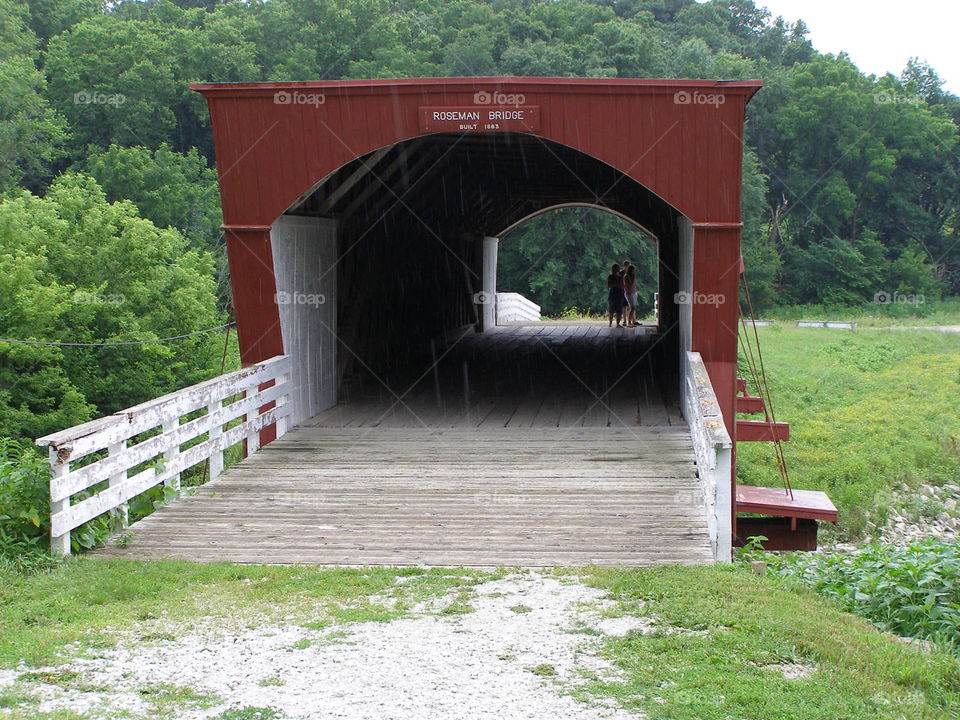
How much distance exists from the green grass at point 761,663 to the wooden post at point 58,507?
10.4 ft

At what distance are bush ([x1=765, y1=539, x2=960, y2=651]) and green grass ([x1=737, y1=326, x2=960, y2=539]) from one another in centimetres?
1015

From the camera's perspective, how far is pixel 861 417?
74.3 ft

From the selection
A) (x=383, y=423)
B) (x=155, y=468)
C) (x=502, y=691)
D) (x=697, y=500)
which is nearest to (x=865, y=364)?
(x=383, y=423)

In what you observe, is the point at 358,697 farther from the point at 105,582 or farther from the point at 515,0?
the point at 515,0

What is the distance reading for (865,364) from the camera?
93.5 feet

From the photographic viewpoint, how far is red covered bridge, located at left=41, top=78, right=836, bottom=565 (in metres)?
6.91

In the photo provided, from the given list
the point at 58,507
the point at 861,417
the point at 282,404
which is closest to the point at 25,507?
the point at 58,507

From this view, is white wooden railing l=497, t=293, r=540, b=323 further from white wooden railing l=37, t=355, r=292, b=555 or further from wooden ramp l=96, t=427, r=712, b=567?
wooden ramp l=96, t=427, r=712, b=567

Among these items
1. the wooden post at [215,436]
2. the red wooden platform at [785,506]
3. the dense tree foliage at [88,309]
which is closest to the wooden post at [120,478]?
the wooden post at [215,436]

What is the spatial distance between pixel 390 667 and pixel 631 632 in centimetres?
114

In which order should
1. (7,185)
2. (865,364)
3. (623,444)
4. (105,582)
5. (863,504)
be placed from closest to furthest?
(105,582), (623,444), (863,504), (865,364), (7,185)

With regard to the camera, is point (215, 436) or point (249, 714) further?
point (215, 436)

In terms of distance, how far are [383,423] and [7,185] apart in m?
30.7

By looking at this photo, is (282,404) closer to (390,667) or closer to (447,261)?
(390,667)
